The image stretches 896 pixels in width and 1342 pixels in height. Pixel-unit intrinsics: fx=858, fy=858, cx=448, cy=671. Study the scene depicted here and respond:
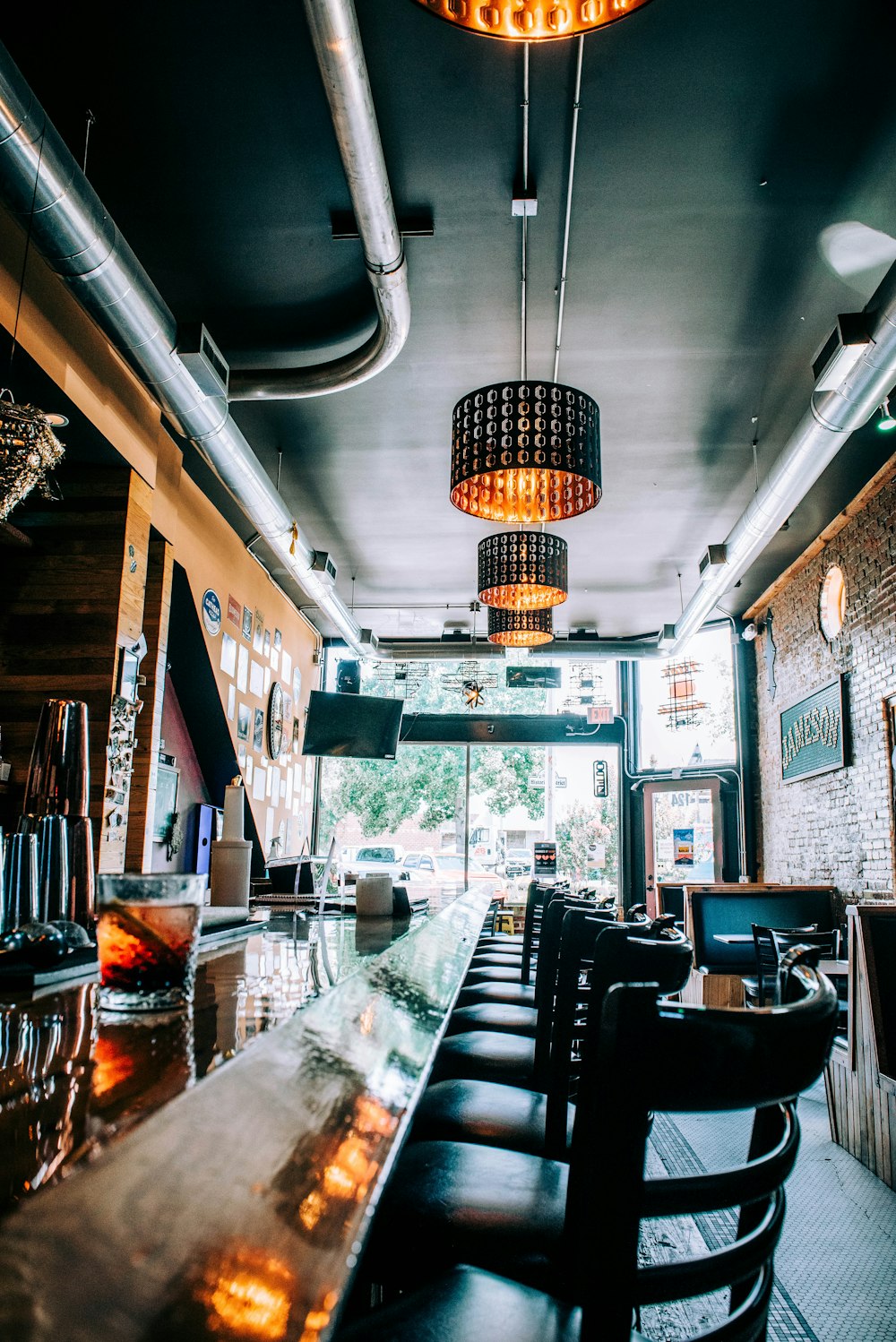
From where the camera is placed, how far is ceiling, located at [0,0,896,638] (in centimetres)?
294

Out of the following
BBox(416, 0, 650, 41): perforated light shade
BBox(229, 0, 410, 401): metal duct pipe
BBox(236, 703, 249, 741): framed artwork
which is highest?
BBox(229, 0, 410, 401): metal duct pipe

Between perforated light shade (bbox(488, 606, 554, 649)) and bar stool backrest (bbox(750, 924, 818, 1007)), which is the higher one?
perforated light shade (bbox(488, 606, 554, 649))

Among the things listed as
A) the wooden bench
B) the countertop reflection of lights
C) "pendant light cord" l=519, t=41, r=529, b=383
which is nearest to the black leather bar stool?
the countertop reflection of lights

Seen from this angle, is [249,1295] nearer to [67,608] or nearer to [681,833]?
[67,608]

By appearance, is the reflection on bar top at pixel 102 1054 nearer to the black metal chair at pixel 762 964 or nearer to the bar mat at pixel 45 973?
the bar mat at pixel 45 973

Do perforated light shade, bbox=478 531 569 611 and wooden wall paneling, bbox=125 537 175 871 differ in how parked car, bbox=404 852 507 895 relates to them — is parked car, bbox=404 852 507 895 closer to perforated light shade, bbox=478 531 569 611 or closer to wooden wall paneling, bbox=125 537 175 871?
wooden wall paneling, bbox=125 537 175 871

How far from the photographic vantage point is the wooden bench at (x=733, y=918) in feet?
21.9

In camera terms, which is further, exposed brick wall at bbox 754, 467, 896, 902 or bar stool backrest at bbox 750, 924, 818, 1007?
exposed brick wall at bbox 754, 467, 896, 902

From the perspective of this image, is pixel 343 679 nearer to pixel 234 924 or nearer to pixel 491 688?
pixel 491 688


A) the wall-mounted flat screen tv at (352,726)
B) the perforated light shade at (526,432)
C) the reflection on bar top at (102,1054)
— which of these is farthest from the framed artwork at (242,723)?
the reflection on bar top at (102,1054)

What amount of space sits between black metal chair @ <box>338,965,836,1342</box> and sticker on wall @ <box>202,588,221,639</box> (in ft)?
19.3

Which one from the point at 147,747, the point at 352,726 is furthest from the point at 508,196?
the point at 352,726

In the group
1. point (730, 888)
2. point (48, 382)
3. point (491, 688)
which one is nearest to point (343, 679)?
point (491, 688)

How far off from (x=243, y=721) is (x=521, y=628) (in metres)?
2.86
